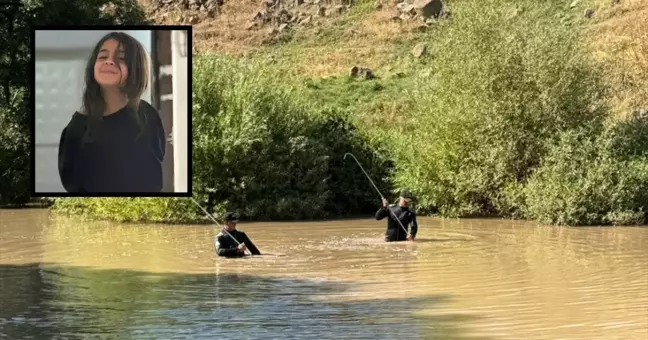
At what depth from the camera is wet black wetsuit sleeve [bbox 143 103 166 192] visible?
7.02 meters

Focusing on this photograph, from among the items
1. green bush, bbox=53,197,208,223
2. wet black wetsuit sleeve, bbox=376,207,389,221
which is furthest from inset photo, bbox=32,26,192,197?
green bush, bbox=53,197,208,223

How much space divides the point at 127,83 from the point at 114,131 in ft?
1.22

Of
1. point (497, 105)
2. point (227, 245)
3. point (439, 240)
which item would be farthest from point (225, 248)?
point (497, 105)

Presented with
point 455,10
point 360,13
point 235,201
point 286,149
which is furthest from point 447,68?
point 360,13

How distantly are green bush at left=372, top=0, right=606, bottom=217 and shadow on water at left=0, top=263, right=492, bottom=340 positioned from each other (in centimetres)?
1229

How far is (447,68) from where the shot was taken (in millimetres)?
28188

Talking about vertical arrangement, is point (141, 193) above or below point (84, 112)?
below

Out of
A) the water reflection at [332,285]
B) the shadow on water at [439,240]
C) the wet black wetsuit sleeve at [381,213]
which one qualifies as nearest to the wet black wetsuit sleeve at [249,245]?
the water reflection at [332,285]

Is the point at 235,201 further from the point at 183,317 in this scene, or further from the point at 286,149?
the point at 183,317

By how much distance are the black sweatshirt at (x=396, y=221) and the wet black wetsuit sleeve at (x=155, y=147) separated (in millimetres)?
13752

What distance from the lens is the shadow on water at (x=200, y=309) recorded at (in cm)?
1208

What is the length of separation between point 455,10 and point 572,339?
58.3 feet

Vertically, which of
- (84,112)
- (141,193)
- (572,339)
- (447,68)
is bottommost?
(572,339)

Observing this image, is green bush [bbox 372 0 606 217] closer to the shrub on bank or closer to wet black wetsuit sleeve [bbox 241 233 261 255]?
the shrub on bank
